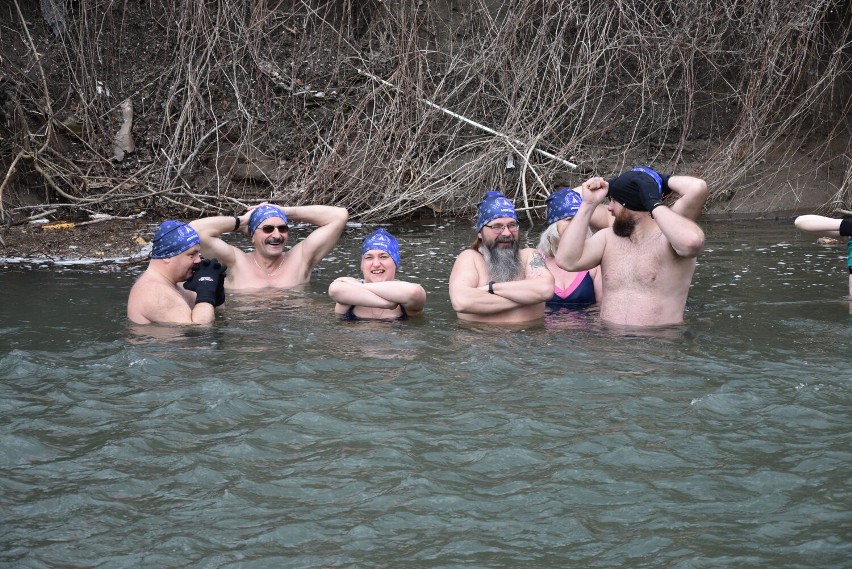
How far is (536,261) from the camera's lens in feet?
25.4

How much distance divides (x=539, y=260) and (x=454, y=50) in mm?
8664

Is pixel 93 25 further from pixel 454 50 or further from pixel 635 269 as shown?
pixel 635 269

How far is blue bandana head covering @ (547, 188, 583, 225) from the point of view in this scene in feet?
27.2

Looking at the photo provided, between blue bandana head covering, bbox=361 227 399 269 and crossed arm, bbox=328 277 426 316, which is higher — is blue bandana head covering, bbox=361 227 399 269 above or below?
above

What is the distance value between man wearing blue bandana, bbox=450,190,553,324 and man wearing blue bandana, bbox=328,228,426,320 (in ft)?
1.24

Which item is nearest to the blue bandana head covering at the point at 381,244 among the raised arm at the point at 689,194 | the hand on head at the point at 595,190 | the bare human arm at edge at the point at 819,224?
the hand on head at the point at 595,190

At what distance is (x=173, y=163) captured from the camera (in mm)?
14164

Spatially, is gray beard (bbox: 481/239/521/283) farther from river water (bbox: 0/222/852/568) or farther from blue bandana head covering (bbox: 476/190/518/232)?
river water (bbox: 0/222/852/568)

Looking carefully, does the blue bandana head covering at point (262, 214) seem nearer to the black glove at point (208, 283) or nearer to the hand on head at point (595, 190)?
the black glove at point (208, 283)

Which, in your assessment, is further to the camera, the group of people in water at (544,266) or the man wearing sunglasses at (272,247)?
the man wearing sunglasses at (272,247)

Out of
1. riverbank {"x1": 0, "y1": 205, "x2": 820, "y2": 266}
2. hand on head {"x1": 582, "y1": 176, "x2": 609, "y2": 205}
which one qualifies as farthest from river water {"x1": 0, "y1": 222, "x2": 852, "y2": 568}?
riverbank {"x1": 0, "y1": 205, "x2": 820, "y2": 266}

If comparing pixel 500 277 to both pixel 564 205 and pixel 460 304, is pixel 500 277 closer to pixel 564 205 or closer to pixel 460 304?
pixel 460 304

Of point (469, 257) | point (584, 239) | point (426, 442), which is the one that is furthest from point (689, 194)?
point (426, 442)

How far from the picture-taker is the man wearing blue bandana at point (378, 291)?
7824 millimetres
